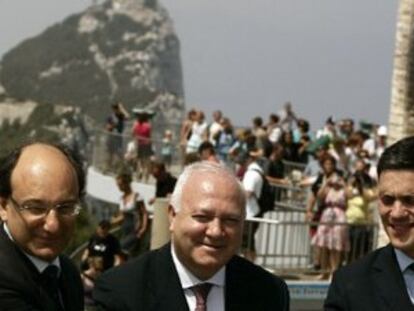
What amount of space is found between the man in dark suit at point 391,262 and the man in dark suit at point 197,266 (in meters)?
0.32

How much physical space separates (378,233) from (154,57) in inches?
6973

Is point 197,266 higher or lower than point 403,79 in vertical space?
lower

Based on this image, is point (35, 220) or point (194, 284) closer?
point (35, 220)

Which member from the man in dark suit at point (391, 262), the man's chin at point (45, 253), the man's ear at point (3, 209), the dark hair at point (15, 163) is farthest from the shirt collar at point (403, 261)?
the man's ear at point (3, 209)

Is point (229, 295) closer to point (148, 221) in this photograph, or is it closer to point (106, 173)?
point (148, 221)

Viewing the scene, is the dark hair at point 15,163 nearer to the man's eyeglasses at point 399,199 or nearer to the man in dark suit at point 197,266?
the man in dark suit at point 197,266

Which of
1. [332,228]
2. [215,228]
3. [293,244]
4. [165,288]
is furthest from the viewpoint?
[293,244]

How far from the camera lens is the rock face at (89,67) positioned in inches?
6403

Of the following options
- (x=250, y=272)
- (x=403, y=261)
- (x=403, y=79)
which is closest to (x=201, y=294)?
(x=250, y=272)

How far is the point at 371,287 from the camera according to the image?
473cm

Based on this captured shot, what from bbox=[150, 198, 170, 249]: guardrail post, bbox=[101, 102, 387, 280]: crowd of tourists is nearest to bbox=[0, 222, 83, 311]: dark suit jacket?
bbox=[150, 198, 170, 249]: guardrail post

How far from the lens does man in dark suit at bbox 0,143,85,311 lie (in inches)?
156

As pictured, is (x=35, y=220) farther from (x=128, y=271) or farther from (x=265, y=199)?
(x=265, y=199)

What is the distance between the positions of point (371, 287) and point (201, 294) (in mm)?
695
